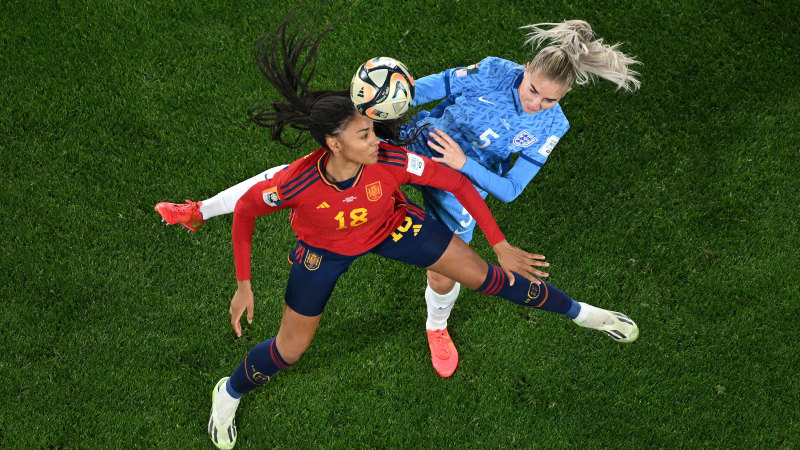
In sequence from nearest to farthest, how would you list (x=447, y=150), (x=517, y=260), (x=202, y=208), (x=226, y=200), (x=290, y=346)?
(x=517, y=260)
(x=447, y=150)
(x=290, y=346)
(x=226, y=200)
(x=202, y=208)

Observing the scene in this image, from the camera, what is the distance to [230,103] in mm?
7105

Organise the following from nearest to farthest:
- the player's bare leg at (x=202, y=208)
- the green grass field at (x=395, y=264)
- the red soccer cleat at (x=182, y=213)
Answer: the player's bare leg at (x=202, y=208) → the red soccer cleat at (x=182, y=213) → the green grass field at (x=395, y=264)

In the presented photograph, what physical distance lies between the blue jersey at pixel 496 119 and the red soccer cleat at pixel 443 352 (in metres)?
1.66

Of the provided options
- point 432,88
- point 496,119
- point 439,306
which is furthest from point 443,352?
point 432,88

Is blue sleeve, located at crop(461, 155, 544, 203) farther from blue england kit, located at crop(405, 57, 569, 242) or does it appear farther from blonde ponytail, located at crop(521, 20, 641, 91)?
blonde ponytail, located at crop(521, 20, 641, 91)

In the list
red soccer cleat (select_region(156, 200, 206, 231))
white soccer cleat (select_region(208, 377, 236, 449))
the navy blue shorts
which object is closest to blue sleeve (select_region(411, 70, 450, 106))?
the navy blue shorts

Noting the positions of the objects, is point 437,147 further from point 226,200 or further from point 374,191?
point 226,200

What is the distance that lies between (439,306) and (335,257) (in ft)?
4.51

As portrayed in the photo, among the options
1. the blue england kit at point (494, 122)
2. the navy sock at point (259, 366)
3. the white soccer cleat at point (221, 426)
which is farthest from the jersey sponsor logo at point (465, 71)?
the white soccer cleat at point (221, 426)

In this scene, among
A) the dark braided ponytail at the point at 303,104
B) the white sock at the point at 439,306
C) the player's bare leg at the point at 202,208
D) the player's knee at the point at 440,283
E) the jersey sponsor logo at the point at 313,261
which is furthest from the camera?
the white sock at the point at 439,306

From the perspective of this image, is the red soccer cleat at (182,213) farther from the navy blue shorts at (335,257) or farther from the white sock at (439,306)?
the white sock at (439,306)

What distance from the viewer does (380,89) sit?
418 cm

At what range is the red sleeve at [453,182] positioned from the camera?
473 cm

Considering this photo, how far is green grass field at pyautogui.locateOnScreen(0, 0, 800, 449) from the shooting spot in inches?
245
